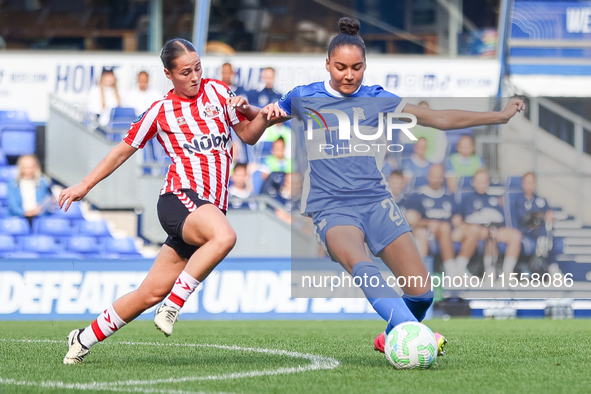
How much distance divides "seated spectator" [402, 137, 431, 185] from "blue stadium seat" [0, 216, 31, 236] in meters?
5.54

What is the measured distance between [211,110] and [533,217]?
7215 mm

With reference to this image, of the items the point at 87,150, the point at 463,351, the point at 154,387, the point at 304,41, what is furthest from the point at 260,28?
the point at 154,387

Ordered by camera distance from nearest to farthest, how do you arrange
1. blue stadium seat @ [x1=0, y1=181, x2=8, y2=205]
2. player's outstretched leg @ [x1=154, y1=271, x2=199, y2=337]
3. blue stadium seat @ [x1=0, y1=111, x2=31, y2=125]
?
player's outstretched leg @ [x1=154, y1=271, x2=199, y2=337], blue stadium seat @ [x1=0, y1=181, x2=8, y2=205], blue stadium seat @ [x1=0, y1=111, x2=31, y2=125]

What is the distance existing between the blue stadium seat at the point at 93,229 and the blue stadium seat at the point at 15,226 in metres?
0.80

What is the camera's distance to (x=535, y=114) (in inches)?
531

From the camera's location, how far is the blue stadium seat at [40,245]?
476 inches

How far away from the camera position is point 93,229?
12.7 meters

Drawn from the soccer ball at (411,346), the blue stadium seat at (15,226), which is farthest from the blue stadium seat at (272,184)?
the soccer ball at (411,346)

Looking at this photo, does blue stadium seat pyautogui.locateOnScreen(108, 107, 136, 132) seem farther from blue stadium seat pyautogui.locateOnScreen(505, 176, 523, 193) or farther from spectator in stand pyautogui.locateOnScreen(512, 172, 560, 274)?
spectator in stand pyautogui.locateOnScreen(512, 172, 560, 274)

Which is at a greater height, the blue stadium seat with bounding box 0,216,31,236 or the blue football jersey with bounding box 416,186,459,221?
the blue football jersey with bounding box 416,186,459,221

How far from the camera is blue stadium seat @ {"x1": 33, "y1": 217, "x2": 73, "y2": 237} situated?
40.1ft

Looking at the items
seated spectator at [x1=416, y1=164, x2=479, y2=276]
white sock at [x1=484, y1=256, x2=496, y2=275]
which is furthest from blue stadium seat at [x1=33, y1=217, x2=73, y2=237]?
white sock at [x1=484, y1=256, x2=496, y2=275]

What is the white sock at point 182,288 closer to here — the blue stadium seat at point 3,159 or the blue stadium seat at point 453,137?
the blue stadium seat at point 453,137

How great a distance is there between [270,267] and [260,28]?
659 centimetres
